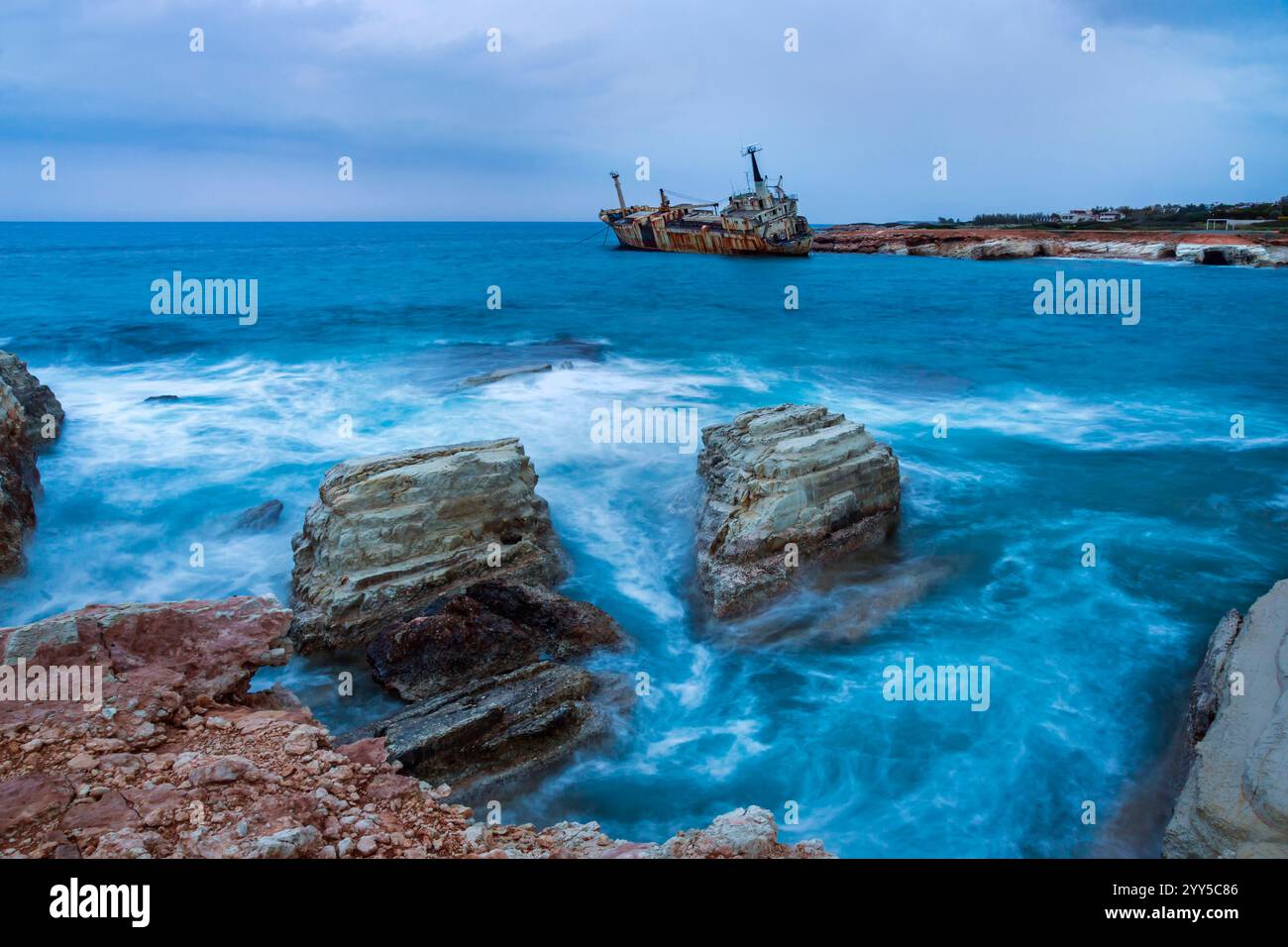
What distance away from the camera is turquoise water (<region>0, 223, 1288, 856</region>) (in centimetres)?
874

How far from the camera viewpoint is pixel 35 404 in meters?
18.6

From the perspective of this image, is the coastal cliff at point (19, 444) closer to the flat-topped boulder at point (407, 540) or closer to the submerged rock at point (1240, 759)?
the flat-topped boulder at point (407, 540)

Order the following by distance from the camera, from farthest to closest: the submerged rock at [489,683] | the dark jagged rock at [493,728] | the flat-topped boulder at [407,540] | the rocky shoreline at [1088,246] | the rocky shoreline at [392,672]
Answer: the rocky shoreline at [1088,246], the flat-topped boulder at [407,540], the submerged rock at [489,683], the dark jagged rock at [493,728], the rocky shoreline at [392,672]

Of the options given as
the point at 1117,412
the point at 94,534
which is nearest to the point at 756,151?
the point at 1117,412

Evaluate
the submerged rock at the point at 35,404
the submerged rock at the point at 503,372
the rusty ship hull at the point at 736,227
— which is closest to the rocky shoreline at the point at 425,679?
the submerged rock at the point at 35,404

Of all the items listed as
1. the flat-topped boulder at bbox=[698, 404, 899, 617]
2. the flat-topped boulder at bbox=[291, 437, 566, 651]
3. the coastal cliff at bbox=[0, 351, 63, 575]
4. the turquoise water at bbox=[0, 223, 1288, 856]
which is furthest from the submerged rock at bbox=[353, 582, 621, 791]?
the coastal cliff at bbox=[0, 351, 63, 575]

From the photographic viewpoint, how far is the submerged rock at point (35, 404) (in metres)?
17.8

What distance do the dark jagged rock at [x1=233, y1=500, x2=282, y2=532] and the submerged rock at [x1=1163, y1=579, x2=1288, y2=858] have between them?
47.8 feet

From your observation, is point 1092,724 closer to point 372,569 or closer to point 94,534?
point 372,569

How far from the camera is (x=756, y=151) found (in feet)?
221

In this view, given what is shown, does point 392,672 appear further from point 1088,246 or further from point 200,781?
point 1088,246

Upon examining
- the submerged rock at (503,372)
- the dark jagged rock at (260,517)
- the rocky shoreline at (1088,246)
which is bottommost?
the dark jagged rock at (260,517)

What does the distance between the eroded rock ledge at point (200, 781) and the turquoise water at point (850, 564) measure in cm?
232
